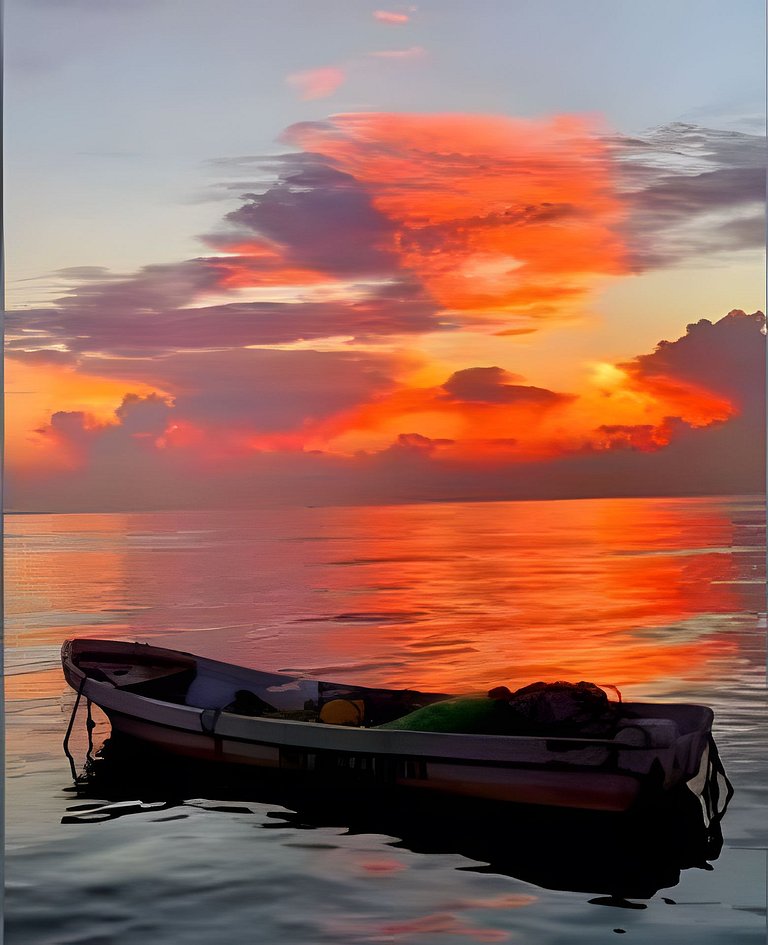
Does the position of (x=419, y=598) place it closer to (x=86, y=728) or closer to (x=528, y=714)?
(x=86, y=728)

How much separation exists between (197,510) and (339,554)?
1636 cm

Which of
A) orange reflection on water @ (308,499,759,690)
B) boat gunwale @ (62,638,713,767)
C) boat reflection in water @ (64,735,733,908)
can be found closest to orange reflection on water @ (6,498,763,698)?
orange reflection on water @ (308,499,759,690)

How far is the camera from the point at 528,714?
4.94 meters

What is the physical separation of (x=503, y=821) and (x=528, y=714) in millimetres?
450

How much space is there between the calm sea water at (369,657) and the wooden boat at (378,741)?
13.2 inches

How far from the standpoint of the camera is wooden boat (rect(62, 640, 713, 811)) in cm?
464

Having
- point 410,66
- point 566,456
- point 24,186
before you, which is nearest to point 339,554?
point 566,456

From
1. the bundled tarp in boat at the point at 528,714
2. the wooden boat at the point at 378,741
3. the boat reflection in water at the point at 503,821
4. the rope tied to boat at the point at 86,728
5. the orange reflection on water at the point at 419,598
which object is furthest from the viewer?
the orange reflection on water at the point at 419,598

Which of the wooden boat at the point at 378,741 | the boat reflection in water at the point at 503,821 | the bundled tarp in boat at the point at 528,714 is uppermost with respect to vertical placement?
the bundled tarp in boat at the point at 528,714

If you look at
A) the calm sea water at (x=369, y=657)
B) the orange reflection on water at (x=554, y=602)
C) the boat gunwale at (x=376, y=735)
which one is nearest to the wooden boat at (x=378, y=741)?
the boat gunwale at (x=376, y=735)

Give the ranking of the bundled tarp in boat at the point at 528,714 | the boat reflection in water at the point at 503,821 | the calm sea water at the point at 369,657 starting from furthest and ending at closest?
the bundled tarp in boat at the point at 528,714 → the boat reflection in water at the point at 503,821 → the calm sea water at the point at 369,657

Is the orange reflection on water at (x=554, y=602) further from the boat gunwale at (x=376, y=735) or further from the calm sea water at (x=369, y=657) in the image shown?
the boat gunwale at (x=376, y=735)

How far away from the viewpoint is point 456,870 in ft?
14.0

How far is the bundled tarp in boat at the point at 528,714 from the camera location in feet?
15.8
